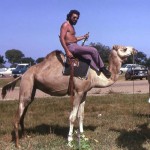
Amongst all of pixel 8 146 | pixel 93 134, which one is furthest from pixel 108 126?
pixel 8 146

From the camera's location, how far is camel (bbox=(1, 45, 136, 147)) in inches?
373

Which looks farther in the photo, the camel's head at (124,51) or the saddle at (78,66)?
the camel's head at (124,51)

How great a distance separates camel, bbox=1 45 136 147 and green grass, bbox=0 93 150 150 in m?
0.57

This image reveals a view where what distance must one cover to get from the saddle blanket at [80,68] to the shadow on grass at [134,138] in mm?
1696

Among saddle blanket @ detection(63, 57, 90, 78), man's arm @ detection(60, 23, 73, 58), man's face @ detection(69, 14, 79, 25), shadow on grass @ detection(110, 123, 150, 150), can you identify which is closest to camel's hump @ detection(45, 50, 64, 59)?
saddle blanket @ detection(63, 57, 90, 78)

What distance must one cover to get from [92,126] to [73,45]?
126 inches

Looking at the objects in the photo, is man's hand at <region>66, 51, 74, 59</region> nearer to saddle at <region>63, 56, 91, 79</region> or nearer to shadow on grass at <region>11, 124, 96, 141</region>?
saddle at <region>63, 56, 91, 79</region>

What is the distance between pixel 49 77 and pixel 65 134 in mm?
1831

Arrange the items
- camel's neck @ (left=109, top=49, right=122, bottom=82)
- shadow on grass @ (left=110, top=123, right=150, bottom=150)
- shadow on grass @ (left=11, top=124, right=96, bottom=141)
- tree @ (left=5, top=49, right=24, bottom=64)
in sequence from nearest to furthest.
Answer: shadow on grass @ (left=110, top=123, right=150, bottom=150), camel's neck @ (left=109, top=49, right=122, bottom=82), shadow on grass @ (left=11, top=124, right=96, bottom=141), tree @ (left=5, top=49, right=24, bottom=64)

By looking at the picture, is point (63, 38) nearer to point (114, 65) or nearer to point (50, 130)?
point (114, 65)

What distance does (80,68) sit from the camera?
30.9ft

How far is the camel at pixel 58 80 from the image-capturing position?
9477mm

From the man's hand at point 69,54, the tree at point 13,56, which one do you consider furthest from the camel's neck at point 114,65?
the tree at point 13,56

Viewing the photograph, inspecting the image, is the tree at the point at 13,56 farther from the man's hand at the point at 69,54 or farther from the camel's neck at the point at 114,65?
the man's hand at the point at 69,54
